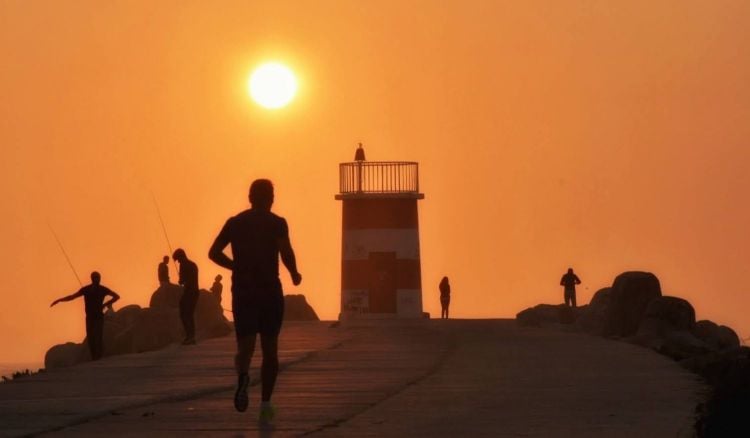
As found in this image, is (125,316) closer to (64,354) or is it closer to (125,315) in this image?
(125,315)

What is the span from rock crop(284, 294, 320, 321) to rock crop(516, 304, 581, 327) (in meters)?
7.84

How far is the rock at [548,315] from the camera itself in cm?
4928

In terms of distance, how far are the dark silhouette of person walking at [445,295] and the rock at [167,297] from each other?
15532mm

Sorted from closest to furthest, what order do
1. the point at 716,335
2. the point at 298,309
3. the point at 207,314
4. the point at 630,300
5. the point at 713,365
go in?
1. the point at 713,365
2. the point at 630,300
3. the point at 207,314
4. the point at 716,335
5. the point at 298,309

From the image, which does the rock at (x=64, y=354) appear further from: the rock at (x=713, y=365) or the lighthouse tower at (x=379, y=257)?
the rock at (x=713, y=365)

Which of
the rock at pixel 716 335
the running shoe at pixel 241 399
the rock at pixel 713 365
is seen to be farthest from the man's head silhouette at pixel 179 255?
the running shoe at pixel 241 399

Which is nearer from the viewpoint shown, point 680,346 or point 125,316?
point 680,346

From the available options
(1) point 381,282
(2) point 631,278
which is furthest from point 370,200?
(2) point 631,278

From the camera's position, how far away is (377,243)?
178ft

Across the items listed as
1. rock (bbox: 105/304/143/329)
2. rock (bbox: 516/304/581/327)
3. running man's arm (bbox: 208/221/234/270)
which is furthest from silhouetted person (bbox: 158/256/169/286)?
running man's arm (bbox: 208/221/234/270)

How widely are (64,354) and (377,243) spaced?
979 cm

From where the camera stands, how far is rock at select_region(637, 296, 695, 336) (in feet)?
127

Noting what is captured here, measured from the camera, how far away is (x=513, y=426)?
15.7 m

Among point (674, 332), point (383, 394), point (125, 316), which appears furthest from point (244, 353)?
point (125, 316)
